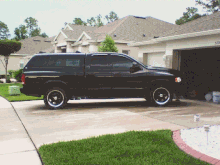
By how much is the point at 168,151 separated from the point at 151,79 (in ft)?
17.3

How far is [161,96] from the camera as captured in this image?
9695 mm

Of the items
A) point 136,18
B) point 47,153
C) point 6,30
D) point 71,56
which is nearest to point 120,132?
point 47,153

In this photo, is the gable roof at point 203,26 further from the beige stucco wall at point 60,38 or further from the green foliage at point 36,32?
the green foliage at point 36,32

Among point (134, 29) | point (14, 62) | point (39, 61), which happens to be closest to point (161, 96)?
point (39, 61)

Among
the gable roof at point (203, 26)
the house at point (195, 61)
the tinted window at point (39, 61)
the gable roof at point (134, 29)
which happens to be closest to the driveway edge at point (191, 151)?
the tinted window at point (39, 61)

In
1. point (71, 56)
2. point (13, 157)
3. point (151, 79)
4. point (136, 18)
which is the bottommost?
point (13, 157)

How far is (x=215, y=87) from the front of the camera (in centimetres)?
1313

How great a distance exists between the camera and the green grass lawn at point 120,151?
13.3 ft

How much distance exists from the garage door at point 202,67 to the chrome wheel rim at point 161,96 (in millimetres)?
3890

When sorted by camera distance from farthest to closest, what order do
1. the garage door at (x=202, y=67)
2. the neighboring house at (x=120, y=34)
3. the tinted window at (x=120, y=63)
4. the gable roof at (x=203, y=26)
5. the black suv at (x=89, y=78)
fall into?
the neighboring house at (x=120, y=34) → the garage door at (x=202, y=67) → the gable roof at (x=203, y=26) → the tinted window at (x=120, y=63) → the black suv at (x=89, y=78)

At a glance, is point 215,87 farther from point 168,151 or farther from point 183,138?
point 168,151

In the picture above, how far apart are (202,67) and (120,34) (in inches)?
479

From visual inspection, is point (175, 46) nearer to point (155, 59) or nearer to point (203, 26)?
point (203, 26)

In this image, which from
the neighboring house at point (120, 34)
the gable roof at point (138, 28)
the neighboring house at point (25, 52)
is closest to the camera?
the neighboring house at point (120, 34)
